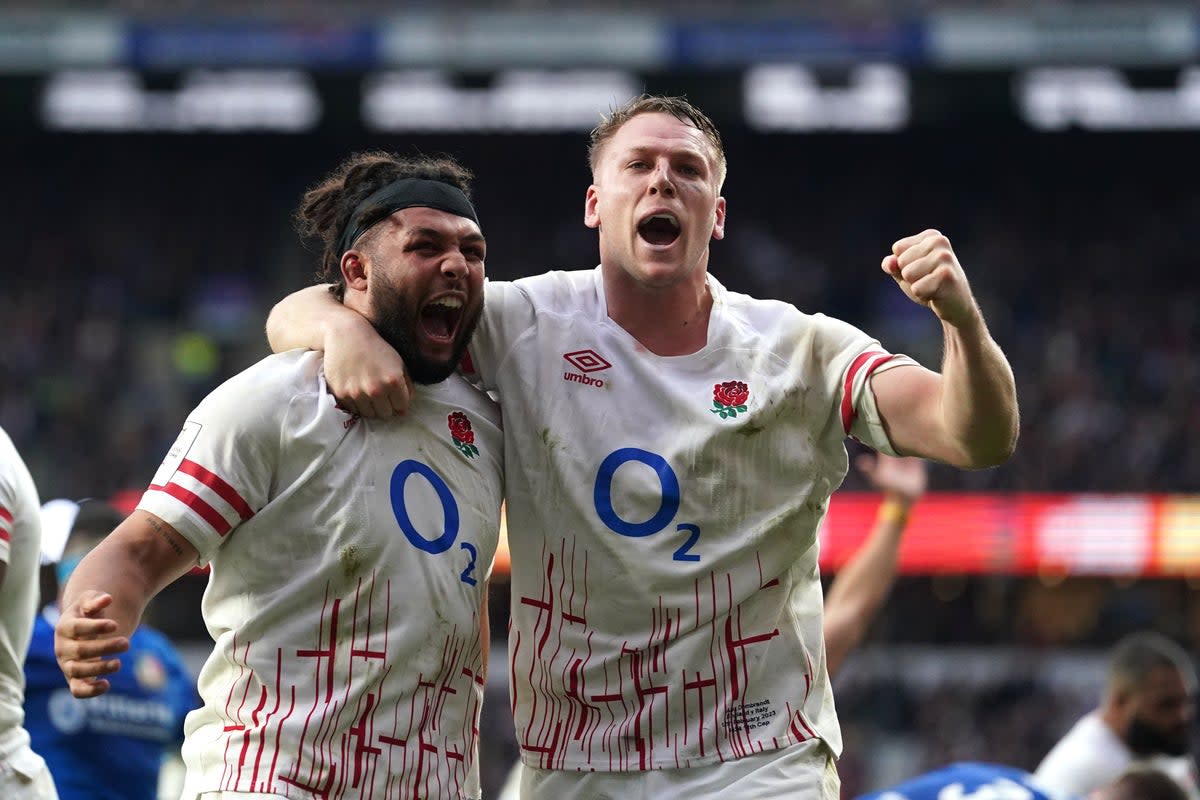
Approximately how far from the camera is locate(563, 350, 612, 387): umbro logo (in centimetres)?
368

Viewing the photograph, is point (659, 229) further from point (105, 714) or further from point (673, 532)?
point (105, 714)

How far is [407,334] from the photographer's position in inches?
138

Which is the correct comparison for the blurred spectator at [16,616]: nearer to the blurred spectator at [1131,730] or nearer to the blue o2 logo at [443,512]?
the blue o2 logo at [443,512]

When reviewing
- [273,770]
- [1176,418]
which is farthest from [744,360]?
[1176,418]

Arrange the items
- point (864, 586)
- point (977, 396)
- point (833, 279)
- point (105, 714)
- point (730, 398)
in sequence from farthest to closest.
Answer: point (833, 279), point (105, 714), point (864, 586), point (730, 398), point (977, 396)

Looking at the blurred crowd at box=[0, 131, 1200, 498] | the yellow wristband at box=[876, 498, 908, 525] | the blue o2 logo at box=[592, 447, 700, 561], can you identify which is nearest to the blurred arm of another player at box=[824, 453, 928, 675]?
the yellow wristband at box=[876, 498, 908, 525]

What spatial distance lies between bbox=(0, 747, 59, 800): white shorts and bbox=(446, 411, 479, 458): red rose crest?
4.63 feet

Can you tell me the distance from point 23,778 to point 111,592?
44.1 inches

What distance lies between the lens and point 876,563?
5.16 m

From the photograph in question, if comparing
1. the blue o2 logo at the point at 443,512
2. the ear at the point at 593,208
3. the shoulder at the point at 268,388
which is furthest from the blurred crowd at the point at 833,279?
the shoulder at the point at 268,388

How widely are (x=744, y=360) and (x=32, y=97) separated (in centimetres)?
2057

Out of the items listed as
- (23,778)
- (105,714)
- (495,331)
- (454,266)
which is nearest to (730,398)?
(495,331)

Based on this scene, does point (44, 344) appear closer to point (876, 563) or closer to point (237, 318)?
point (237, 318)

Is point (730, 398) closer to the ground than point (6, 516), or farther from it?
farther from it
